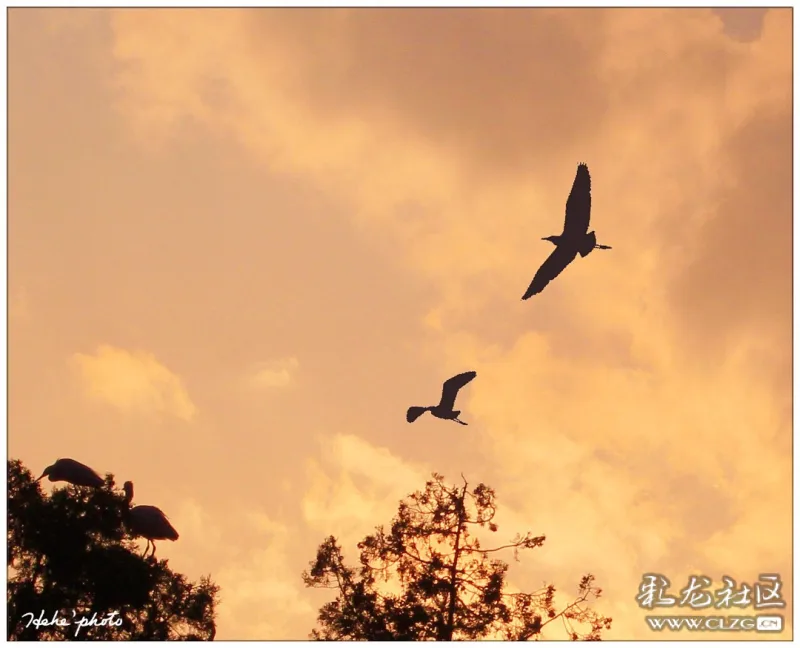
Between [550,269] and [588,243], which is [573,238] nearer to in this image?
[588,243]

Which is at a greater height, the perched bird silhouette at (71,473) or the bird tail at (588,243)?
the bird tail at (588,243)

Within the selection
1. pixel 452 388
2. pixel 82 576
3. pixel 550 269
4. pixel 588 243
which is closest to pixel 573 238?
pixel 588 243

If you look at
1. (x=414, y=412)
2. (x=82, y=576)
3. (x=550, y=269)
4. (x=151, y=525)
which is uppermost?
(x=550, y=269)

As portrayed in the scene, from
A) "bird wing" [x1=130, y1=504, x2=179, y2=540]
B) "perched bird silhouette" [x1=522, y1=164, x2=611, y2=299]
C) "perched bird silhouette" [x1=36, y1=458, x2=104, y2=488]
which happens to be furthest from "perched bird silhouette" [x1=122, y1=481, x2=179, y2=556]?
"perched bird silhouette" [x1=522, y1=164, x2=611, y2=299]

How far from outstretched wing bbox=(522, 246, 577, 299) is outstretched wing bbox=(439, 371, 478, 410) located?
2.14 m

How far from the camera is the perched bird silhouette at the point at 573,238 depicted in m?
14.2

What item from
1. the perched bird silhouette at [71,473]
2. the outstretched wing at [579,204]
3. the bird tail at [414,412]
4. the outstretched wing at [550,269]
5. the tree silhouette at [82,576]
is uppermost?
the outstretched wing at [579,204]

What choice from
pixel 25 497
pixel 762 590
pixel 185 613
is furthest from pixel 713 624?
pixel 25 497

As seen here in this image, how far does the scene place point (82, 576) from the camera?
47.4ft

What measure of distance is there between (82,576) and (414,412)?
6.99m

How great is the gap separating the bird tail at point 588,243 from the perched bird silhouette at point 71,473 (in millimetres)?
10032

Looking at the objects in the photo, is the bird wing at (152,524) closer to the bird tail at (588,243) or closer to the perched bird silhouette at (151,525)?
the perched bird silhouette at (151,525)

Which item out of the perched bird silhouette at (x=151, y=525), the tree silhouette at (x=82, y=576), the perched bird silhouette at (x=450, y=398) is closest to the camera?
the tree silhouette at (x=82, y=576)

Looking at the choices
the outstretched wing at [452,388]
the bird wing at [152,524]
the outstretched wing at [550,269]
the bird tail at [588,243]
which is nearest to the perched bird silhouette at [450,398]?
the outstretched wing at [452,388]
